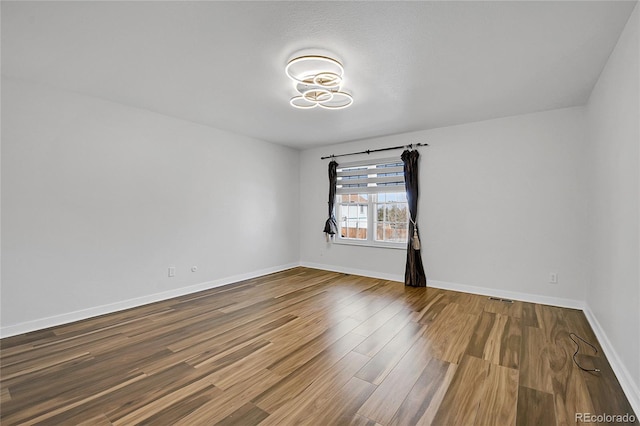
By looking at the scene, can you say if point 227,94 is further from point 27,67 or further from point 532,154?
point 532,154

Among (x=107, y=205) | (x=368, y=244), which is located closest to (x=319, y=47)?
(x=107, y=205)

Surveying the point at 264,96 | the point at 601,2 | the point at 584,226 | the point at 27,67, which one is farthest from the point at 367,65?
the point at 584,226

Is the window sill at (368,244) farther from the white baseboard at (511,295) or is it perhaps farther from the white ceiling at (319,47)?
the white ceiling at (319,47)

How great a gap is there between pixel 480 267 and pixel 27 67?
6050mm

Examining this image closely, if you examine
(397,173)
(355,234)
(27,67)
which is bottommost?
(355,234)

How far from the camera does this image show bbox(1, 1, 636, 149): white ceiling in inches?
78.7

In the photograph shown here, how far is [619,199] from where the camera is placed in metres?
2.34

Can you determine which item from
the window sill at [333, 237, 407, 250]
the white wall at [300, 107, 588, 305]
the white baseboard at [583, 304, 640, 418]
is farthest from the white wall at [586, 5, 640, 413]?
the window sill at [333, 237, 407, 250]

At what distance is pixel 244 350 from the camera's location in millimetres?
2656

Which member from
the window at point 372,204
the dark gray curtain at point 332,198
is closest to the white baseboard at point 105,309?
the dark gray curtain at point 332,198

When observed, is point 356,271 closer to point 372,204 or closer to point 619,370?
point 372,204

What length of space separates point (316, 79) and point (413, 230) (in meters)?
3.14

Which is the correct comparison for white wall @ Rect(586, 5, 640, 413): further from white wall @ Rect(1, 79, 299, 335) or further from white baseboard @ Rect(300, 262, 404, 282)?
white wall @ Rect(1, 79, 299, 335)

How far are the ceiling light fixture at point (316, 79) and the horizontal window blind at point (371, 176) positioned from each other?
6.81 feet
